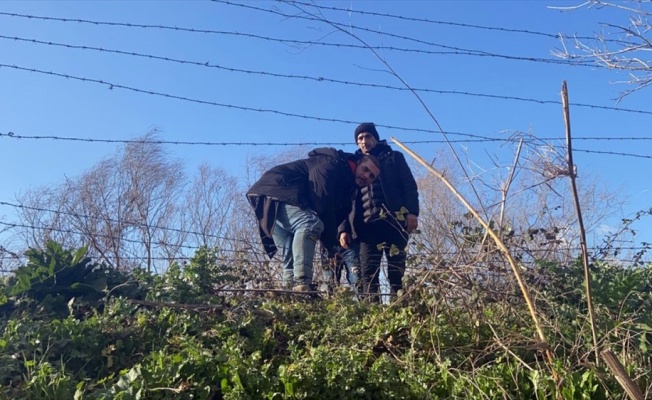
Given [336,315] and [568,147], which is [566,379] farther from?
[336,315]

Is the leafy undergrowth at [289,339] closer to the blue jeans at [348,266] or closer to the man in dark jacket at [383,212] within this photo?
the blue jeans at [348,266]

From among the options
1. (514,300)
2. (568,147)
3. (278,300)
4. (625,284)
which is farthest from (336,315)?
(568,147)

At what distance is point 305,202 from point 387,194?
627 mm

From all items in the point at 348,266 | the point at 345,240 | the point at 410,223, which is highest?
the point at 410,223

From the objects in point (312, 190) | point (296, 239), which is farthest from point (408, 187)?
point (296, 239)

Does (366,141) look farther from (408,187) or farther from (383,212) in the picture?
(383,212)

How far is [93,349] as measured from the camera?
11.8 ft

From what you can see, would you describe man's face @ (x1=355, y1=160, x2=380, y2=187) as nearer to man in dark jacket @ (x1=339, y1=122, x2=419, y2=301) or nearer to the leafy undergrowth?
man in dark jacket @ (x1=339, y1=122, x2=419, y2=301)

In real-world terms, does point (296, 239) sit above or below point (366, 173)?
below

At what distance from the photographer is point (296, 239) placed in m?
5.08

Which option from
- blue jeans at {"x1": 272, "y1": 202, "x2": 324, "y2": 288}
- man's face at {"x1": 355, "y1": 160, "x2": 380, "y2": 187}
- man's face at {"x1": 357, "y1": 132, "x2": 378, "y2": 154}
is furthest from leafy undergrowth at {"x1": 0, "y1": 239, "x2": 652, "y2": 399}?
man's face at {"x1": 357, "y1": 132, "x2": 378, "y2": 154}

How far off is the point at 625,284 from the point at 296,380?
2.09 m

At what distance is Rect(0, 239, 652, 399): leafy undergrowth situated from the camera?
3.08 meters

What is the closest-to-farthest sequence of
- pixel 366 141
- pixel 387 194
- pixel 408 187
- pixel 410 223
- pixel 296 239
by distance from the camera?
1. pixel 296 239
2. pixel 410 223
3. pixel 387 194
4. pixel 408 187
5. pixel 366 141
